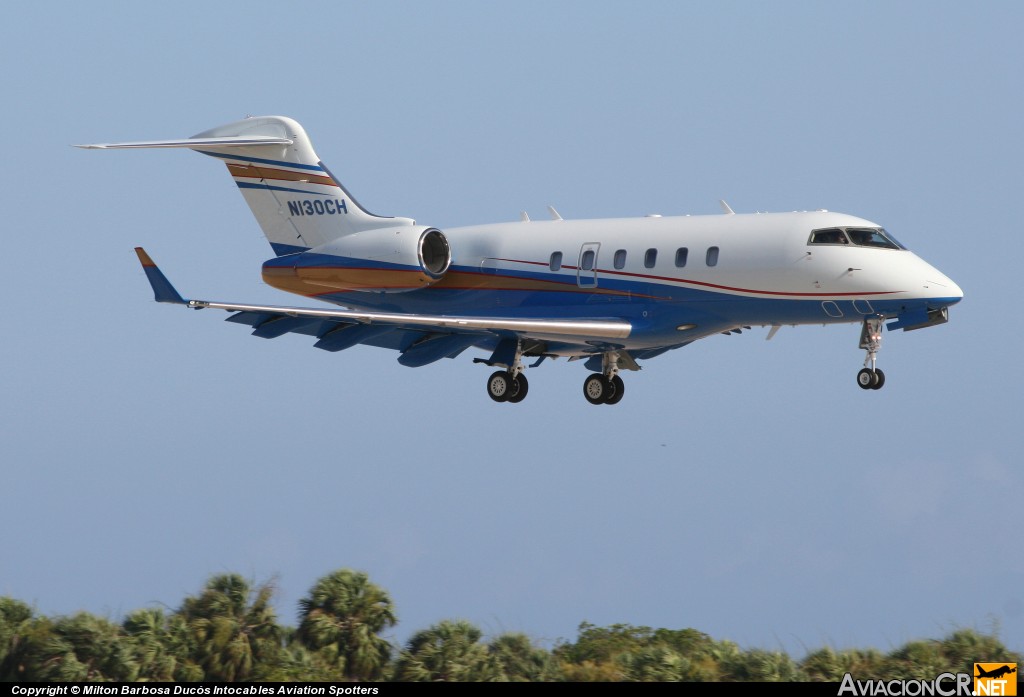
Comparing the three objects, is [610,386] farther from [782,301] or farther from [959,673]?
[959,673]

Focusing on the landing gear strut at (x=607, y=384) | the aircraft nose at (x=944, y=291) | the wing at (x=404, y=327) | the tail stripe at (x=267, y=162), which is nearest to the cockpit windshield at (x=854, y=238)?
the aircraft nose at (x=944, y=291)

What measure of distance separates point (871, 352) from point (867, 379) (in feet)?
1.73

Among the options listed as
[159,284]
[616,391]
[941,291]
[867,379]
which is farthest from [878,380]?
[159,284]

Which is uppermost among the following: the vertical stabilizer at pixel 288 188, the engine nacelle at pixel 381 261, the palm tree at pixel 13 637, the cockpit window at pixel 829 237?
the vertical stabilizer at pixel 288 188

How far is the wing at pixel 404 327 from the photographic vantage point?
31766 mm

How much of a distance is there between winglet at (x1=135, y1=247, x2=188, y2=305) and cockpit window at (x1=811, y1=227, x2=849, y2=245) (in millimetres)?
11516

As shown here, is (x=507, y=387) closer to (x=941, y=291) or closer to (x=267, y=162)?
(x=267, y=162)

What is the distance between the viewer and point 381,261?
3397 cm

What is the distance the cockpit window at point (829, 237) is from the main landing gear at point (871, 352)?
1464mm

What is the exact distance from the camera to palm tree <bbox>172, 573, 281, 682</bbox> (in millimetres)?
28422

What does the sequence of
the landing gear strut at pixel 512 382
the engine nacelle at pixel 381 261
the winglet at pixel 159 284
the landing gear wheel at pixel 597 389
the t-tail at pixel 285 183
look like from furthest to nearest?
the t-tail at pixel 285 183
the landing gear wheel at pixel 597 389
the landing gear strut at pixel 512 382
the engine nacelle at pixel 381 261
the winglet at pixel 159 284

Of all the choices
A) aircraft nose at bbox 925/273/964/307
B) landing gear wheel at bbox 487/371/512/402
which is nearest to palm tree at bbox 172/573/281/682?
landing gear wheel at bbox 487/371/512/402

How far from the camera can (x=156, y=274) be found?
31.6m

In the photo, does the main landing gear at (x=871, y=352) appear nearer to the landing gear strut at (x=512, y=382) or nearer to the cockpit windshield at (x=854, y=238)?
the cockpit windshield at (x=854, y=238)
